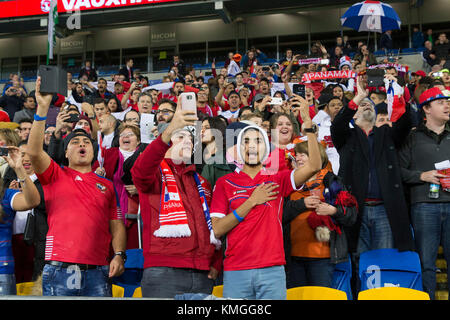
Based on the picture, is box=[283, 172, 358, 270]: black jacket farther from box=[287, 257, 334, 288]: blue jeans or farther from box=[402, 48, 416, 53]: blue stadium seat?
box=[402, 48, 416, 53]: blue stadium seat

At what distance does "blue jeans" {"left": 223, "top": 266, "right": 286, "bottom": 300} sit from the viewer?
299 cm

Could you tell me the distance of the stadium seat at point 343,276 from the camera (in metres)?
4.02

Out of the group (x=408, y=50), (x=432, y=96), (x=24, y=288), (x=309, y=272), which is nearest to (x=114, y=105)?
(x=24, y=288)

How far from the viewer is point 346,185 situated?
14.0 feet

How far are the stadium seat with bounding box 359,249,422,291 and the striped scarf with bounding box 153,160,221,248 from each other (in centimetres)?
137

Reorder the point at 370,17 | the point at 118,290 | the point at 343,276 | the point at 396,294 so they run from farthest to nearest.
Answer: the point at 370,17
the point at 343,276
the point at 118,290
the point at 396,294

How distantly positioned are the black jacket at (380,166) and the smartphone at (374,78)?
0.95 ft

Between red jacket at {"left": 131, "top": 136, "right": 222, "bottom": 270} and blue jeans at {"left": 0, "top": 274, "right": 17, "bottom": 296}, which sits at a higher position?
red jacket at {"left": 131, "top": 136, "right": 222, "bottom": 270}

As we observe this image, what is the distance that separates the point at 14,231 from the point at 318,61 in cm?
788

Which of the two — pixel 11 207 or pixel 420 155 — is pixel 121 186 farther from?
pixel 420 155

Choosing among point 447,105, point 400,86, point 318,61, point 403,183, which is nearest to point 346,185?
point 403,183

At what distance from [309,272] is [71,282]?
1.75 metres

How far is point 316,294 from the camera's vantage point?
10.4 feet

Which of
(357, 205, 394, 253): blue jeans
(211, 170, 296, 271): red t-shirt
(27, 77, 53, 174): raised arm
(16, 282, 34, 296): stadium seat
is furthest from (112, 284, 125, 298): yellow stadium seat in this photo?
(357, 205, 394, 253): blue jeans
